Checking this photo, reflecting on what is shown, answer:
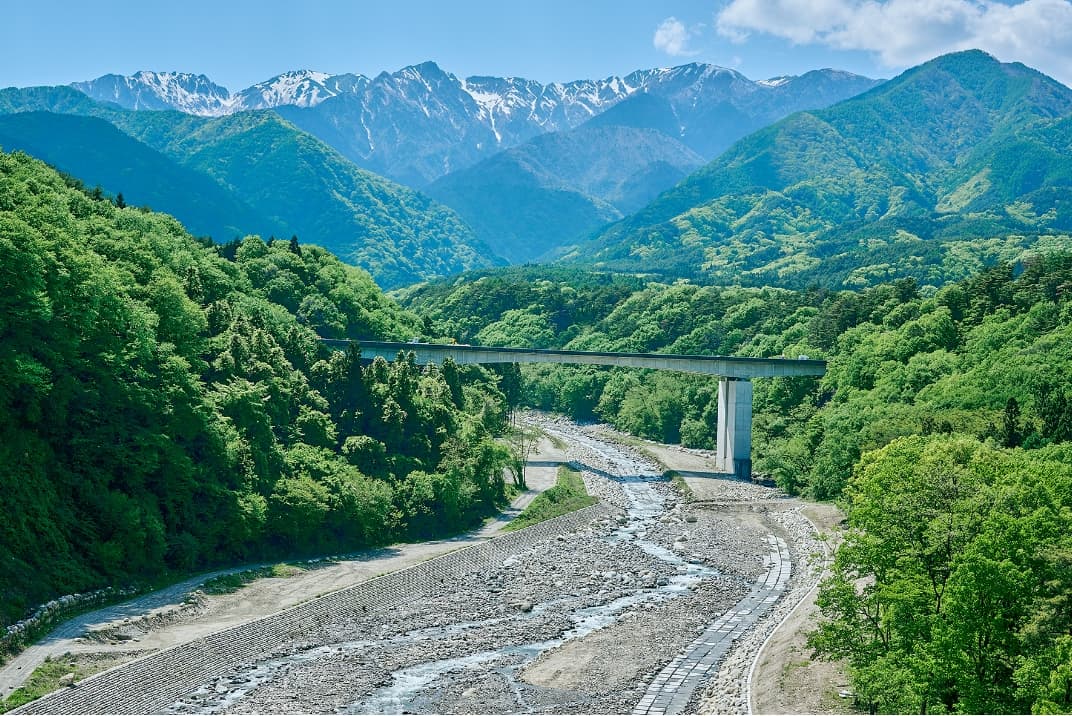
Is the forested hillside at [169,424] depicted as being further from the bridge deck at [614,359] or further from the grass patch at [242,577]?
the bridge deck at [614,359]

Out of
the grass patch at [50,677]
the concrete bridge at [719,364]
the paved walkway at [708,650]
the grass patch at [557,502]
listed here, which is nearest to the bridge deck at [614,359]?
the concrete bridge at [719,364]

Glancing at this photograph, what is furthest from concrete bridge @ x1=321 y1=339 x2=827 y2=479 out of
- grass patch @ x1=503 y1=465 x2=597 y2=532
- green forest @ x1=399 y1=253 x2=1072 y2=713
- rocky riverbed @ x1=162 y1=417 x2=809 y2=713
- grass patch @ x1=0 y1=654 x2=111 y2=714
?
grass patch @ x1=0 y1=654 x2=111 y2=714

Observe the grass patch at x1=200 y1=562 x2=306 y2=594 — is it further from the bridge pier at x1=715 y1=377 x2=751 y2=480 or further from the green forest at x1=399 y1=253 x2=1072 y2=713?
the bridge pier at x1=715 y1=377 x2=751 y2=480

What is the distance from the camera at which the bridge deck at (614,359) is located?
378 feet

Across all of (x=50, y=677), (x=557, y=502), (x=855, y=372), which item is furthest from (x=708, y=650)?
(x=855, y=372)

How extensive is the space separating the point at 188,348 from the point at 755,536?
42.5 metres

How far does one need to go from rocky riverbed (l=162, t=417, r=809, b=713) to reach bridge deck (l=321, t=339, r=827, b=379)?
27102mm

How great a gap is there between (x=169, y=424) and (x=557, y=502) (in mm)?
36229

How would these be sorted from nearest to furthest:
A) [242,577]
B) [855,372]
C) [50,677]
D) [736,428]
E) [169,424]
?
[50,677] < [242,577] < [169,424] < [855,372] < [736,428]

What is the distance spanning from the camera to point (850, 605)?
48406 mm

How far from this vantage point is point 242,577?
67.4 m

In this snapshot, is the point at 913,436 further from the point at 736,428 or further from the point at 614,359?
the point at 614,359

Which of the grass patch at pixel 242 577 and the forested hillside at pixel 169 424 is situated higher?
the forested hillside at pixel 169 424

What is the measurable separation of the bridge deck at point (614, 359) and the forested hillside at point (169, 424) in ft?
34.2
